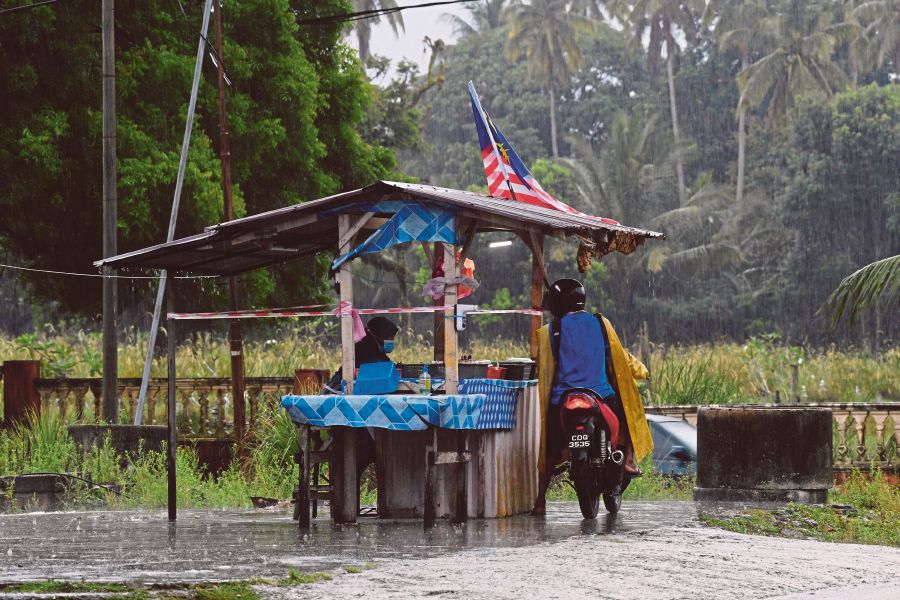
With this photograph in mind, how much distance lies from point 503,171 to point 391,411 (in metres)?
3.32

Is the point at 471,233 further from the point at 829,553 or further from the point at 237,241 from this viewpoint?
the point at 829,553

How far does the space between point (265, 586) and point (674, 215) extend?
4782 cm

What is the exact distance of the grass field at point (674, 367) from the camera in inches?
933

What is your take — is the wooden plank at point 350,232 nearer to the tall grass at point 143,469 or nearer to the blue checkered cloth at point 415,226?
the blue checkered cloth at point 415,226

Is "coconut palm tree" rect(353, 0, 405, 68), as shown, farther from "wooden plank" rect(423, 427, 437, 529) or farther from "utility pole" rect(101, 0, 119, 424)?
"wooden plank" rect(423, 427, 437, 529)

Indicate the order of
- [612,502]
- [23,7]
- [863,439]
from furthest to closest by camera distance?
Answer: [23,7] < [863,439] < [612,502]

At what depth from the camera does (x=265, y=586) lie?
789cm

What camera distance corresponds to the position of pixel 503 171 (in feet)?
45.2

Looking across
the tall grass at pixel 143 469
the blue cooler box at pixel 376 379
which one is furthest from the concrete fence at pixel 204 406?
the blue cooler box at pixel 376 379

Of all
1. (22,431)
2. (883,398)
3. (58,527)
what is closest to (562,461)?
(58,527)

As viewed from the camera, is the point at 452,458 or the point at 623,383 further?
the point at 623,383

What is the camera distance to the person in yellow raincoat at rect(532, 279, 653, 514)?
12.0 meters

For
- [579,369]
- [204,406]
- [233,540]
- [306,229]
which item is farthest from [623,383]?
[204,406]

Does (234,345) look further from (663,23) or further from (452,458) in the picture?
(663,23)
